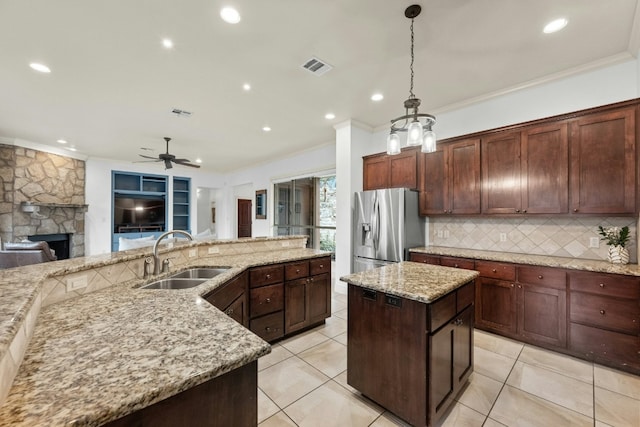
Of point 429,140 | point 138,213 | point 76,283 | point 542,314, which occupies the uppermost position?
point 429,140

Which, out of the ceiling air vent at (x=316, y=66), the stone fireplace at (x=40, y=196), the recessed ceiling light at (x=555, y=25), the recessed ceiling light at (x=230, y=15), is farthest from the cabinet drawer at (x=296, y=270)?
the stone fireplace at (x=40, y=196)

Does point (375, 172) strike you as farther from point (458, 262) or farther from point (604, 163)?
point (604, 163)

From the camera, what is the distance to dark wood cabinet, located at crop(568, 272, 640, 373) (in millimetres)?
2162

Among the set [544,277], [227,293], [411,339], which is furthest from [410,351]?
[544,277]

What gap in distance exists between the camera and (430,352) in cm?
153

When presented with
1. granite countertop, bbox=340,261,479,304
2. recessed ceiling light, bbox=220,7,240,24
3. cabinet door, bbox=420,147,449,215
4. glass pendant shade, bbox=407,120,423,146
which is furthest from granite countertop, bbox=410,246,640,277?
recessed ceiling light, bbox=220,7,240,24

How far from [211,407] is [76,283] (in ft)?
4.12

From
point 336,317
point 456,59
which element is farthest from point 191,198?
point 456,59

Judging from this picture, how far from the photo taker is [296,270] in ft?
9.25

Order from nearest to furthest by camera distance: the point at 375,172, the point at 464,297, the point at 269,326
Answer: the point at 464,297, the point at 269,326, the point at 375,172

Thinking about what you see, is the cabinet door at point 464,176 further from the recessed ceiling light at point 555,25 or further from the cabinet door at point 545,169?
the recessed ceiling light at point 555,25

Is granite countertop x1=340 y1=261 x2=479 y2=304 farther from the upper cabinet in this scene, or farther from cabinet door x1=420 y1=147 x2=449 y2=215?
the upper cabinet

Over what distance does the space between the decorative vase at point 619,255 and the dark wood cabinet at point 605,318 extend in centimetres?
35

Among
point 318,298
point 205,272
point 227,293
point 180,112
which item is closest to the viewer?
point 227,293
